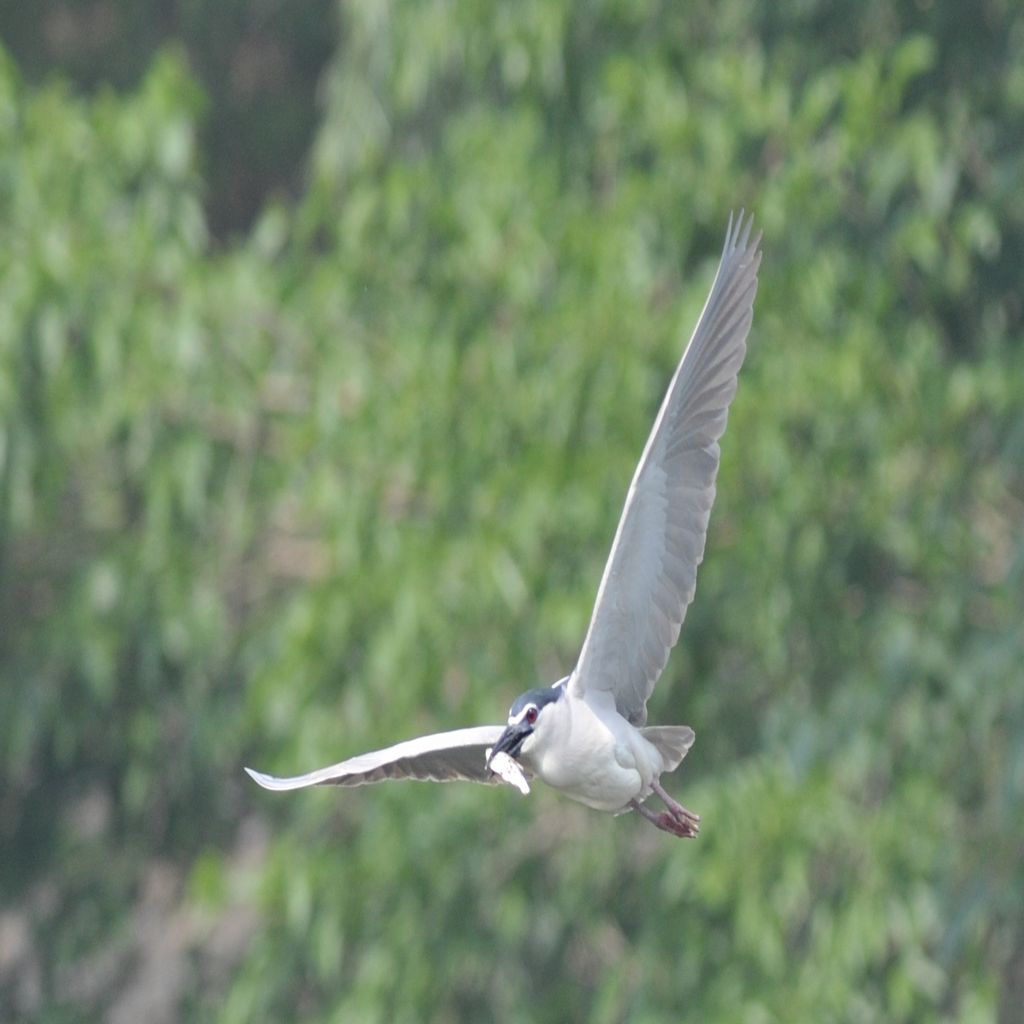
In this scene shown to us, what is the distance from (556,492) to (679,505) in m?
2.14

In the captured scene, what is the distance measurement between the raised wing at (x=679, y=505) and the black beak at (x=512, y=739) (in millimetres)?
349

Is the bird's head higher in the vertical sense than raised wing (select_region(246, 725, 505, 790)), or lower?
higher

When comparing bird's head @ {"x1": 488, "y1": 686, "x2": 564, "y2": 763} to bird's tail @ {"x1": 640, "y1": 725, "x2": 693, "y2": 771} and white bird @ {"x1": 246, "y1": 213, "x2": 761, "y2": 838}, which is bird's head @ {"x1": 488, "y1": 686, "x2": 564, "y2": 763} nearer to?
white bird @ {"x1": 246, "y1": 213, "x2": 761, "y2": 838}

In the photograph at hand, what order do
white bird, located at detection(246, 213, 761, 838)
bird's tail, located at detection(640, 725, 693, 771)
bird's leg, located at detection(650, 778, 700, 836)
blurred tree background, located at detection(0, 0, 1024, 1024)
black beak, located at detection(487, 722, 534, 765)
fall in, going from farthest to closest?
blurred tree background, located at detection(0, 0, 1024, 1024)
bird's tail, located at detection(640, 725, 693, 771)
bird's leg, located at detection(650, 778, 700, 836)
white bird, located at detection(246, 213, 761, 838)
black beak, located at detection(487, 722, 534, 765)

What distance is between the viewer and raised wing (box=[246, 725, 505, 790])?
4.19 metres

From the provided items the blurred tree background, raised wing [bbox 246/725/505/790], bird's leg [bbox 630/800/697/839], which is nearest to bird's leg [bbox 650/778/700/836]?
bird's leg [bbox 630/800/697/839]

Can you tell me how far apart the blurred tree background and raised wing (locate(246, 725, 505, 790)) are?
1.88 metres

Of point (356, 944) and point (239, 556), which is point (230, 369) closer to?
point (239, 556)

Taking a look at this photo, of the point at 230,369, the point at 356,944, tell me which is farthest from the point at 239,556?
the point at 356,944

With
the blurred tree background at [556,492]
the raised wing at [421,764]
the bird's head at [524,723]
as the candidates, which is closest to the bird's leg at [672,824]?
the raised wing at [421,764]

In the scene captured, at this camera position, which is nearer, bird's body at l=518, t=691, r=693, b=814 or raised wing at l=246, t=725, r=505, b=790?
bird's body at l=518, t=691, r=693, b=814

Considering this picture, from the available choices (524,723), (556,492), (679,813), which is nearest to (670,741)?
(679,813)

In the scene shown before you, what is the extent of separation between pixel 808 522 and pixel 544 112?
161cm

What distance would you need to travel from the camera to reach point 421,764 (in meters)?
4.50
